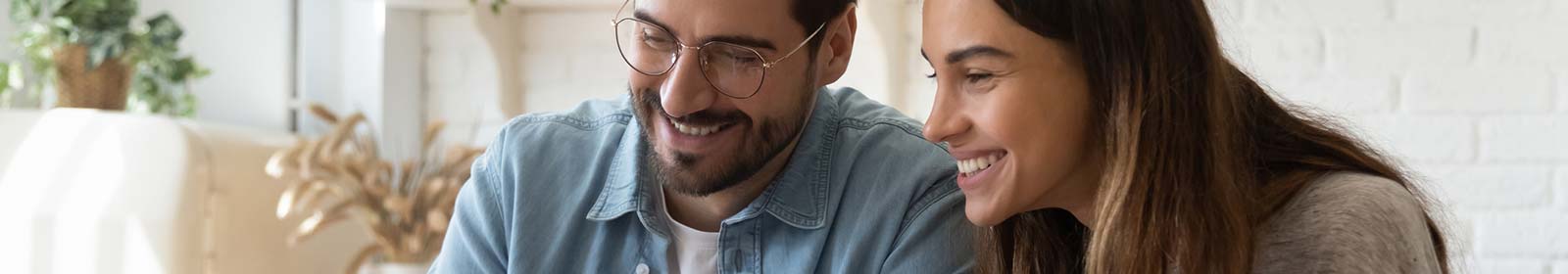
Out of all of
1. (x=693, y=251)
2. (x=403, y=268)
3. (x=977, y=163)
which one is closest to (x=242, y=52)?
(x=403, y=268)

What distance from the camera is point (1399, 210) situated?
2.64 feet

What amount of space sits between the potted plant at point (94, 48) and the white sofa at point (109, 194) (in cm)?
8

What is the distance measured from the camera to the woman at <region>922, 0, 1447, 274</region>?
814mm

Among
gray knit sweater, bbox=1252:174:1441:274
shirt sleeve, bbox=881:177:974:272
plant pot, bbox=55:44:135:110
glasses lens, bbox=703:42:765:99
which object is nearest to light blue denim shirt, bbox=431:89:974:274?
shirt sleeve, bbox=881:177:974:272

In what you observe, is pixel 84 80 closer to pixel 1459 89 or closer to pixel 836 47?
pixel 836 47

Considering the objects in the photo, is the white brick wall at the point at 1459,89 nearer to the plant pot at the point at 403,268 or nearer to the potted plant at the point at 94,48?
the plant pot at the point at 403,268

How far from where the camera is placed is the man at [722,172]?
1202 mm

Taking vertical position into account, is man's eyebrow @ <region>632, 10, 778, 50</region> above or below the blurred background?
above

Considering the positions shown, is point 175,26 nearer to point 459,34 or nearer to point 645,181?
point 459,34

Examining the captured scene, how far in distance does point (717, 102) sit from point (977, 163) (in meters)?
0.36

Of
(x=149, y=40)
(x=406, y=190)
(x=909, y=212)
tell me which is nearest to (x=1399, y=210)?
(x=909, y=212)

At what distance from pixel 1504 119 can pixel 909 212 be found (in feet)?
2.81

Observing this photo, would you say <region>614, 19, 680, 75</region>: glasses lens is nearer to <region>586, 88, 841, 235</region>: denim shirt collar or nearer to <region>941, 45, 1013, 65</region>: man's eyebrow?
<region>586, 88, 841, 235</region>: denim shirt collar

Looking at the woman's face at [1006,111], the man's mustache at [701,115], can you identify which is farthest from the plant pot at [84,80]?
the woman's face at [1006,111]
